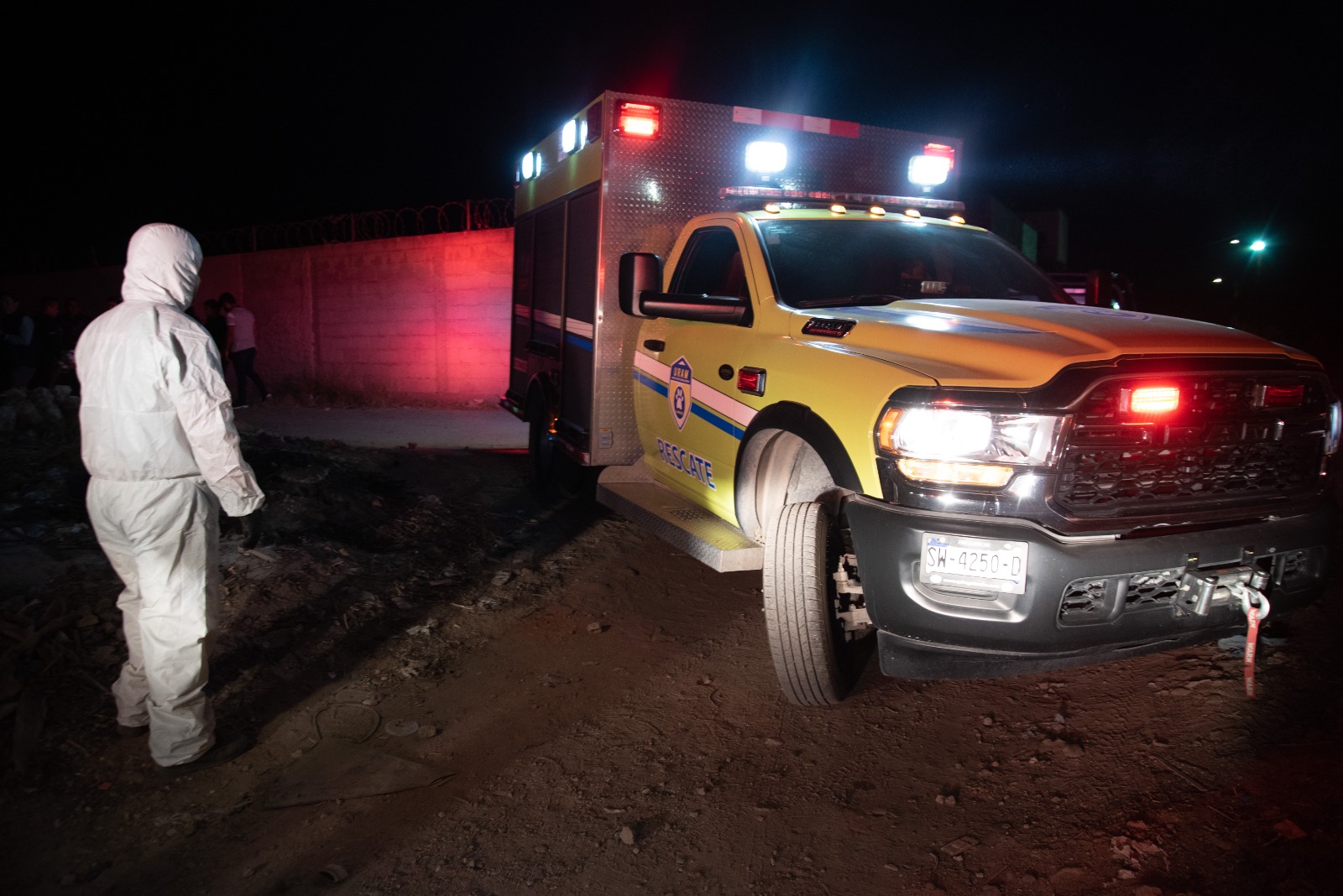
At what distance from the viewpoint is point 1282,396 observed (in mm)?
3082

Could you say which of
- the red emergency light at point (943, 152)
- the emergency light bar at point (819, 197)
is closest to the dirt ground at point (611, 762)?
the emergency light bar at point (819, 197)

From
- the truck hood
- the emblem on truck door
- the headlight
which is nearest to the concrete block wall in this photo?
the emblem on truck door

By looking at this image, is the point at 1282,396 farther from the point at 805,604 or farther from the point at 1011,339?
the point at 805,604

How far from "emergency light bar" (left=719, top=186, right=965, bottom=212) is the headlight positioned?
265 centimetres

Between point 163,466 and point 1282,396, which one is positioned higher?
point 1282,396

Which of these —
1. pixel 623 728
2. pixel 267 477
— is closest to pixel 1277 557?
pixel 623 728

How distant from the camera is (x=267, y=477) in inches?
240

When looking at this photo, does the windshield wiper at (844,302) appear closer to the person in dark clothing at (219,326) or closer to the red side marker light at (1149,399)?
the red side marker light at (1149,399)

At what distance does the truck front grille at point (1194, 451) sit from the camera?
2.84m

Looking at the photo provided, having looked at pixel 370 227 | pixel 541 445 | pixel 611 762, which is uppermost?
pixel 370 227

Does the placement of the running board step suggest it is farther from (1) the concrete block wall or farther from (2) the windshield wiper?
(1) the concrete block wall

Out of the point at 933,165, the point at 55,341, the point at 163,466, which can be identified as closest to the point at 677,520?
the point at 163,466

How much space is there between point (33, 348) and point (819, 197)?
34.7ft

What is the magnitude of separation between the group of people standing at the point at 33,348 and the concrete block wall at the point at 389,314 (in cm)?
309
